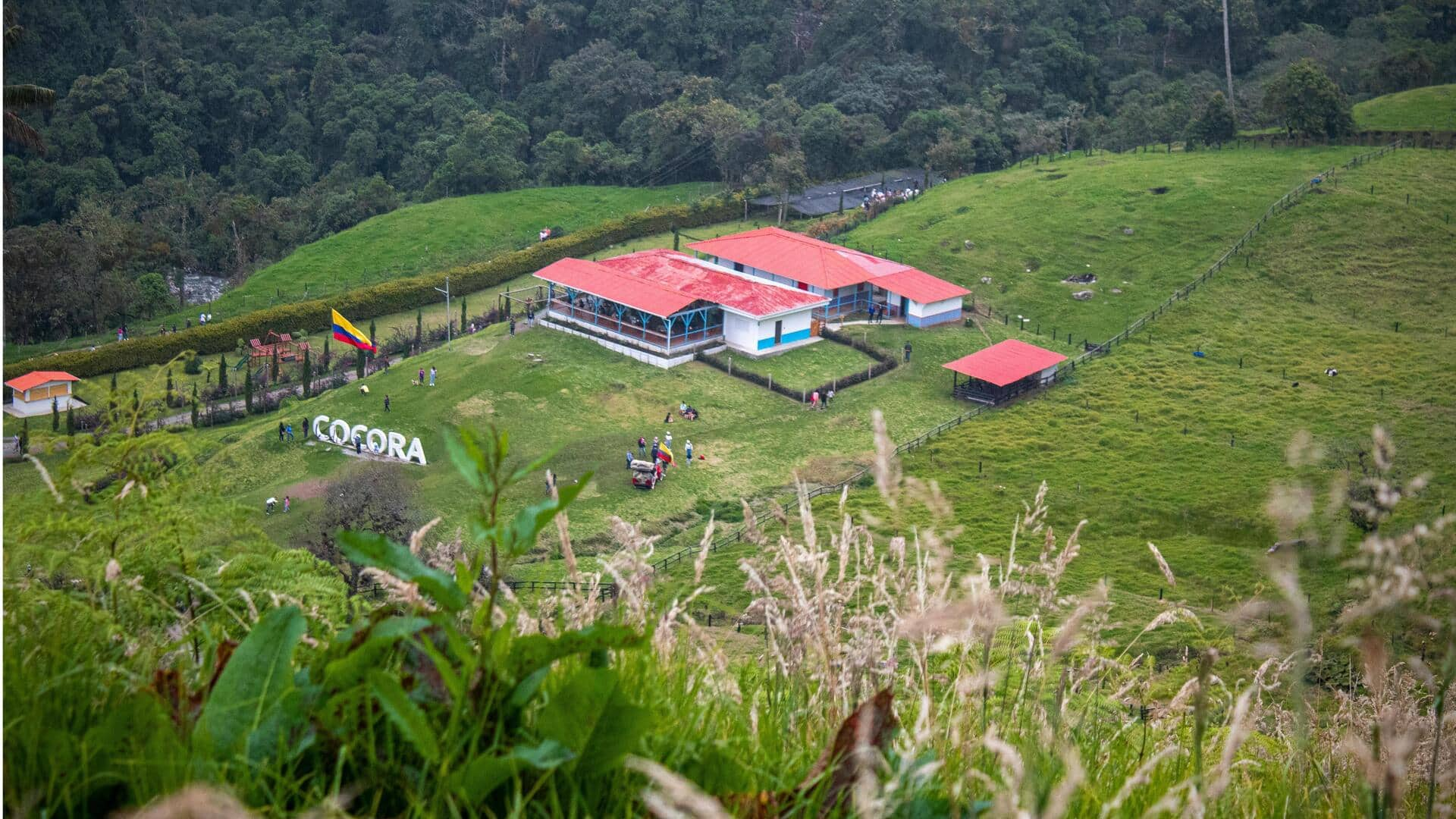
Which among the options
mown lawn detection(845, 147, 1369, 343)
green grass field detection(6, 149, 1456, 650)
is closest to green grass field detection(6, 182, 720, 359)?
green grass field detection(6, 149, 1456, 650)

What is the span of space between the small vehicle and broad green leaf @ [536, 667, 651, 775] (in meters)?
21.8

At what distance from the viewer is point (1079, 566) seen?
20.8m

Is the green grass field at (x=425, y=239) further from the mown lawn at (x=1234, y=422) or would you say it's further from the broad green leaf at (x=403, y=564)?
the broad green leaf at (x=403, y=564)

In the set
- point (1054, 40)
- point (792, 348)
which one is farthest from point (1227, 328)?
point (1054, 40)

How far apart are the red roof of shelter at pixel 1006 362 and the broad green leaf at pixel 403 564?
27.0 m

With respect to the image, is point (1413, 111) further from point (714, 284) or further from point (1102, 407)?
point (714, 284)

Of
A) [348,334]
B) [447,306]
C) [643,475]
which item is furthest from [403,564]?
[447,306]

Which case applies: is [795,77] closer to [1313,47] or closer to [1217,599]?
[1313,47]

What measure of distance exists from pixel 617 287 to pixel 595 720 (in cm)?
3036

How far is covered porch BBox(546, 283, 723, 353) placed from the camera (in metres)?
31.2

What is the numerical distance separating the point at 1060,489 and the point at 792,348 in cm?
957

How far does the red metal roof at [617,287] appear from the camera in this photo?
3098 cm

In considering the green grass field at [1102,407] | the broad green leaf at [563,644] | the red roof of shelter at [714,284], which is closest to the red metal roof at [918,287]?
the green grass field at [1102,407]

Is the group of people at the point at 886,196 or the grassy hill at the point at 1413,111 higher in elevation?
the grassy hill at the point at 1413,111
